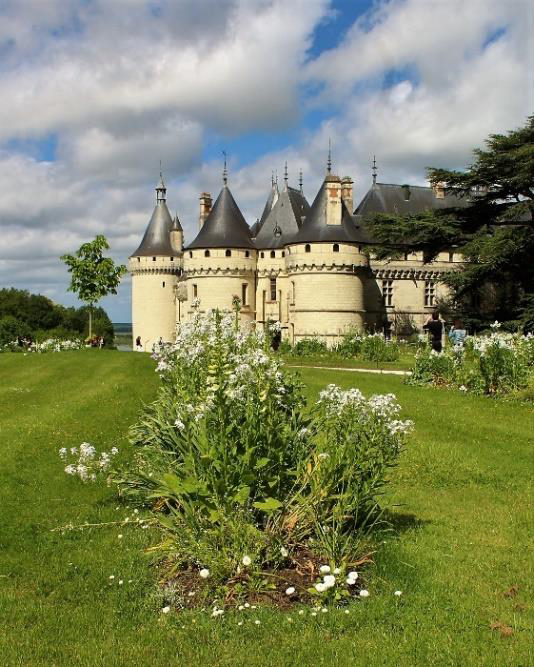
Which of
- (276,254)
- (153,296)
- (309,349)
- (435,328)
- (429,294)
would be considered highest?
(276,254)

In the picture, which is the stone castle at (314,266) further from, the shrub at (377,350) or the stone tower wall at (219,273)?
the shrub at (377,350)

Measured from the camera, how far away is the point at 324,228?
37.4m

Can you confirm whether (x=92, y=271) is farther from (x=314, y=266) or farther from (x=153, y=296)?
(x=153, y=296)

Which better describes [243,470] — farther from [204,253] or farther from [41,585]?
[204,253]

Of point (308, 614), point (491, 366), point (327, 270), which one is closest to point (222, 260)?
point (327, 270)

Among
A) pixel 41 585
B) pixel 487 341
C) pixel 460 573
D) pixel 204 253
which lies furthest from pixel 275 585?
pixel 204 253

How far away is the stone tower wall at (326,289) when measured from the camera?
37062 millimetres

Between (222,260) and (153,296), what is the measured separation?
37.8 ft

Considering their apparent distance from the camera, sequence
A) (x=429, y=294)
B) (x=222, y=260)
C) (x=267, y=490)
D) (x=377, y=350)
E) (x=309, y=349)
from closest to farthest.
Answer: (x=267, y=490)
(x=377, y=350)
(x=309, y=349)
(x=222, y=260)
(x=429, y=294)

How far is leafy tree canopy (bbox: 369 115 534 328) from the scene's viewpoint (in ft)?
83.3

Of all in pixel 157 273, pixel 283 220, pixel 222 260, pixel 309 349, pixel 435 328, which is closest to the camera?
pixel 435 328

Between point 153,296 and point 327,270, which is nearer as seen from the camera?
point 327,270

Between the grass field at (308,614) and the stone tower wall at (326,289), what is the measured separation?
27738mm

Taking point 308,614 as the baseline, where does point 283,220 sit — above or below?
above
